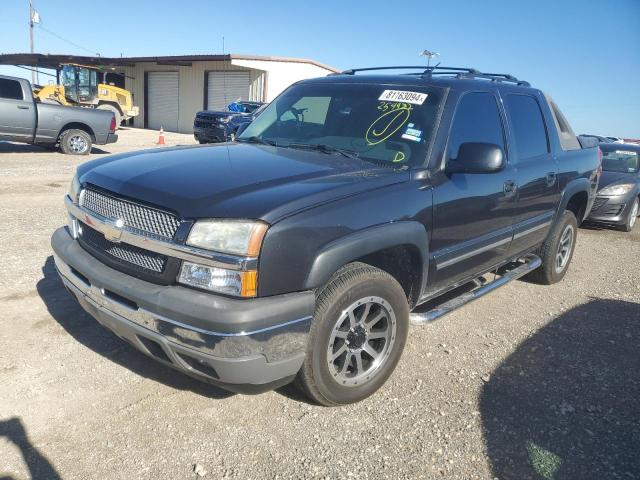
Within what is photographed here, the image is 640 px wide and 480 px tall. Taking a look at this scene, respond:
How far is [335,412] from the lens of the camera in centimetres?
293

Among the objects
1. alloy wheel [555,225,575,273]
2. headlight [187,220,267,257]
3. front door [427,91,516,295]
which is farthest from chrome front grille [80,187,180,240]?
alloy wheel [555,225,575,273]

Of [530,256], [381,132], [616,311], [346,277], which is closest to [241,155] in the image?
[381,132]

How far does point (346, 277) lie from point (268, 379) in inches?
25.9

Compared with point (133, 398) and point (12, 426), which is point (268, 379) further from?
point (12, 426)

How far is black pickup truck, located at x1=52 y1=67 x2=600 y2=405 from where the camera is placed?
2.32 metres

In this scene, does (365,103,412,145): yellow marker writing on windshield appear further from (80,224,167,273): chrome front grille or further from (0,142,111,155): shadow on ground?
(0,142,111,155): shadow on ground

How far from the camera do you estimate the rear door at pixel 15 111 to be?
1173 centimetres

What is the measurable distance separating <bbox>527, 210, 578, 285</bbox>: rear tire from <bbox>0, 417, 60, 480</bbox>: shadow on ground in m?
4.57

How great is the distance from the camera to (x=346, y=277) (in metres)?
2.69

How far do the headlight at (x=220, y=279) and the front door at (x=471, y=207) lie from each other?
1389 mm

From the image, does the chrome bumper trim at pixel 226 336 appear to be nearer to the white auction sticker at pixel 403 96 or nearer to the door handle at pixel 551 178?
the white auction sticker at pixel 403 96

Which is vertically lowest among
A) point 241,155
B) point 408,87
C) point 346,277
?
point 346,277

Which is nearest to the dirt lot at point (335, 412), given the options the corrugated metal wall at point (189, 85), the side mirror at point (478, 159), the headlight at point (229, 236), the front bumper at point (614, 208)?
the headlight at point (229, 236)

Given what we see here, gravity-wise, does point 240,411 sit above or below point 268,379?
below
